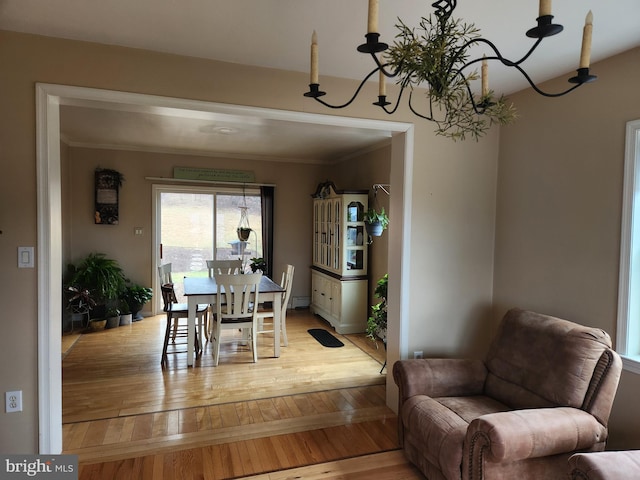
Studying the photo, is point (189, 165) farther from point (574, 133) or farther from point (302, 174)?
point (574, 133)

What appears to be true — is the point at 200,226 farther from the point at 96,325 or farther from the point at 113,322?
the point at 96,325

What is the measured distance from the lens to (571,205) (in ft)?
8.43

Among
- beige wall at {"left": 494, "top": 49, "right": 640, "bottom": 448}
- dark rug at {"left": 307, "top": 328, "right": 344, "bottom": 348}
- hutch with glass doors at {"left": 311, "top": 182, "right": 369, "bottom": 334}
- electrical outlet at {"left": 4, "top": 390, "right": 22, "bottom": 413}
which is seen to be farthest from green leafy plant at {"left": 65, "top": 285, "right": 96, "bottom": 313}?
beige wall at {"left": 494, "top": 49, "right": 640, "bottom": 448}

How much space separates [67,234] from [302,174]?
3.59 metres

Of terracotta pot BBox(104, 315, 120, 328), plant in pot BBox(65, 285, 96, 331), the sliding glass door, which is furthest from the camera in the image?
the sliding glass door

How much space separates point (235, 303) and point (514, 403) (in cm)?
261

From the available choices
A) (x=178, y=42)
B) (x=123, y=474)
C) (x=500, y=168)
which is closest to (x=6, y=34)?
(x=178, y=42)

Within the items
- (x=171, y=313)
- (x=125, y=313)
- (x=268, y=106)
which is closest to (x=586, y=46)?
(x=268, y=106)

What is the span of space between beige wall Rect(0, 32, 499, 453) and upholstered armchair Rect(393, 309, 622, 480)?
0.54 meters

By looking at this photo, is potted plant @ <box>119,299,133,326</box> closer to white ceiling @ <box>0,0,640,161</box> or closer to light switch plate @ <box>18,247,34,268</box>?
light switch plate @ <box>18,247,34,268</box>

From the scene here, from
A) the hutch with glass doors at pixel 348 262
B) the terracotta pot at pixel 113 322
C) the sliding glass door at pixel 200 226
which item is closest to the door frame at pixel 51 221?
the hutch with glass doors at pixel 348 262

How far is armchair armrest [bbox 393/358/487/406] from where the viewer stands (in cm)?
244

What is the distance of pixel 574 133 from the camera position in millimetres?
Result: 2543

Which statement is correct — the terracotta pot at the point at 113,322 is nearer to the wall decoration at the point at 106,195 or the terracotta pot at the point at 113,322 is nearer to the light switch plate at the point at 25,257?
the wall decoration at the point at 106,195
